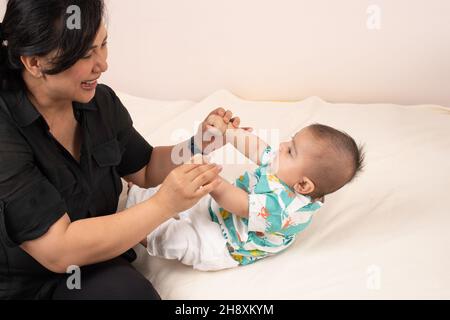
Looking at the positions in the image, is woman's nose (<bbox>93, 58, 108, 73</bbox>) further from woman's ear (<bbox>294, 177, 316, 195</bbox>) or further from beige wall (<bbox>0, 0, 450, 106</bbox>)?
beige wall (<bbox>0, 0, 450, 106</bbox>)

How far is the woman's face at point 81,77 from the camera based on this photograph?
39.3 inches

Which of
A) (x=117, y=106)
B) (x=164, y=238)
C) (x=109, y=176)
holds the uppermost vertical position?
(x=117, y=106)

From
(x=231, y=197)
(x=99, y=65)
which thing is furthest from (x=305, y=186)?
(x=99, y=65)

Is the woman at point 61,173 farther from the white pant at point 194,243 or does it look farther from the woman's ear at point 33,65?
the white pant at point 194,243

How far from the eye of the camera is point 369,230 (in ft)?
4.35

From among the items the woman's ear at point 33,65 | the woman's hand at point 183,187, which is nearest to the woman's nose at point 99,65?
the woman's ear at point 33,65

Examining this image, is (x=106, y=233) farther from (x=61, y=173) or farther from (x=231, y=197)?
(x=231, y=197)

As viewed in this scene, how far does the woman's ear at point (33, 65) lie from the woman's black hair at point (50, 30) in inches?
0.5

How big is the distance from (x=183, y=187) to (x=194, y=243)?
26 centimetres
